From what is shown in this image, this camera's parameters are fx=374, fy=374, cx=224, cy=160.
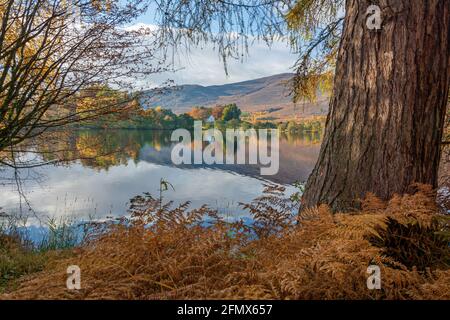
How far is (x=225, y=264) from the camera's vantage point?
1402mm

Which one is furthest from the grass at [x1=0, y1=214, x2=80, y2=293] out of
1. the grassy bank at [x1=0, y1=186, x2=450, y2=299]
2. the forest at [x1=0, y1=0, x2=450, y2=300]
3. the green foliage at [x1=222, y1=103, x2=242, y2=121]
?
the green foliage at [x1=222, y1=103, x2=242, y2=121]

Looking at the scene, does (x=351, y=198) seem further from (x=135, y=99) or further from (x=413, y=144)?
(x=135, y=99)

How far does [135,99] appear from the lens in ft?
17.6

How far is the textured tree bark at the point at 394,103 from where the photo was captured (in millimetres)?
2262

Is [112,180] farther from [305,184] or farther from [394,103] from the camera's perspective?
[394,103]

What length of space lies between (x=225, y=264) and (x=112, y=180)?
17404mm

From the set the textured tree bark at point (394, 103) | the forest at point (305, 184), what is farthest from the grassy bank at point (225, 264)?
the textured tree bark at point (394, 103)

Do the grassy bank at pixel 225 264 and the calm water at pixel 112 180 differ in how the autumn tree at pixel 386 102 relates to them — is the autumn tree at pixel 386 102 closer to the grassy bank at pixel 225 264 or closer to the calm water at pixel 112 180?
the grassy bank at pixel 225 264

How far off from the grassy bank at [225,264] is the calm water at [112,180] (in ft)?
11.8

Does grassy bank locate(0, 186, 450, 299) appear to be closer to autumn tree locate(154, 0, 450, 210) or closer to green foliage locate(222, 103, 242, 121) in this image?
autumn tree locate(154, 0, 450, 210)

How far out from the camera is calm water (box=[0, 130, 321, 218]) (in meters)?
6.14

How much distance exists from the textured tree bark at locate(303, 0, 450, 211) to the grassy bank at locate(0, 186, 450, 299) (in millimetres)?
520

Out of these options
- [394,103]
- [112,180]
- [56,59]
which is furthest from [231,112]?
[394,103]
